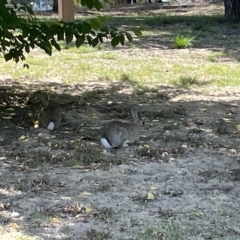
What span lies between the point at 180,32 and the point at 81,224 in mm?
10482

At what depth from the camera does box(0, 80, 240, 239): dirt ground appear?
385 cm

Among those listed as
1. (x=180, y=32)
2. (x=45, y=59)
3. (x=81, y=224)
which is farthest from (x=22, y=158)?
(x=180, y=32)

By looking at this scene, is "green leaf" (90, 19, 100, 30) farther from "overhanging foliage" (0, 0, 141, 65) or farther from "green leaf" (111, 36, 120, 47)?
"green leaf" (111, 36, 120, 47)

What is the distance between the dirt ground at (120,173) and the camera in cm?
385

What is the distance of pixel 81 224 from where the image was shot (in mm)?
3820

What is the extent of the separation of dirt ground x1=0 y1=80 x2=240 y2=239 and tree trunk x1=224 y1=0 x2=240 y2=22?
8.32m

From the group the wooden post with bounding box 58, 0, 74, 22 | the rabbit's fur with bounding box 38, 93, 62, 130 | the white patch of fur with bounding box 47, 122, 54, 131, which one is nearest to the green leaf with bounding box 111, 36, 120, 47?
the rabbit's fur with bounding box 38, 93, 62, 130

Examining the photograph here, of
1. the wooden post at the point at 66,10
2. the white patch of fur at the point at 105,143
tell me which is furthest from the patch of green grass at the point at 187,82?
the white patch of fur at the point at 105,143

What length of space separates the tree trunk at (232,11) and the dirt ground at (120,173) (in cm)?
832

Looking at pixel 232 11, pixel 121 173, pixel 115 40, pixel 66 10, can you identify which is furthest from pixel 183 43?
pixel 121 173

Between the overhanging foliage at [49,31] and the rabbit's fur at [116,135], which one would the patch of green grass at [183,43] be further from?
the rabbit's fur at [116,135]

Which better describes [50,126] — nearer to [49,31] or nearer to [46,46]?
[46,46]

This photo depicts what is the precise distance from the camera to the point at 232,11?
615 inches

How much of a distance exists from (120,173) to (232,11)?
38.1 feet
